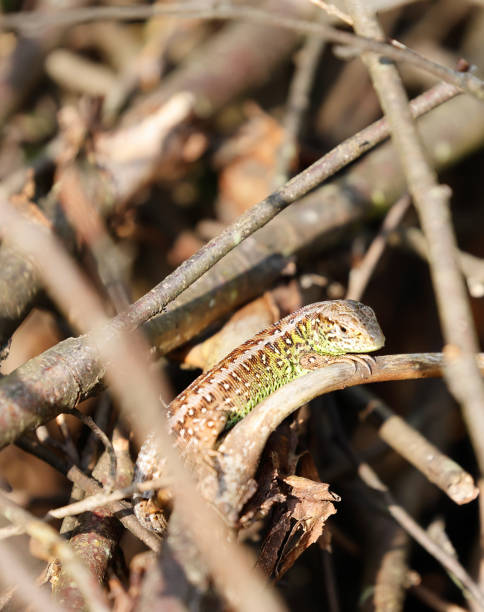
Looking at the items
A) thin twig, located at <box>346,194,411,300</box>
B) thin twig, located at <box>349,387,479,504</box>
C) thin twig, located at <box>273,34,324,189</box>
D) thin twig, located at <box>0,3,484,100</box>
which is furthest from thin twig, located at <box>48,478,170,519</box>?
thin twig, located at <box>273,34,324,189</box>

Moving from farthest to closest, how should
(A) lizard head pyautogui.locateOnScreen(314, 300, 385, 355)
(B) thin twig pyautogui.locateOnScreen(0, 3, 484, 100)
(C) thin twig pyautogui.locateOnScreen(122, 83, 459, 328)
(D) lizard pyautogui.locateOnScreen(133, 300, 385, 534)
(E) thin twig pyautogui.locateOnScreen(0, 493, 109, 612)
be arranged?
(A) lizard head pyautogui.locateOnScreen(314, 300, 385, 355) < (D) lizard pyautogui.locateOnScreen(133, 300, 385, 534) < (C) thin twig pyautogui.locateOnScreen(122, 83, 459, 328) < (B) thin twig pyautogui.locateOnScreen(0, 3, 484, 100) < (E) thin twig pyautogui.locateOnScreen(0, 493, 109, 612)

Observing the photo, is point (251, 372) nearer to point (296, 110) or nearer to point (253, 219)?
point (253, 219)

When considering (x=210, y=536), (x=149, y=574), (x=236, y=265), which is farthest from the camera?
(x=236, y=265)

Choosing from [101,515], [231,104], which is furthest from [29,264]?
[231,104]

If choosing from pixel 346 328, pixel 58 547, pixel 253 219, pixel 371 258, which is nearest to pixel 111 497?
pixel 58 547

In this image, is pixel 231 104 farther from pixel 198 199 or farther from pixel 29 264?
pixel 29 264

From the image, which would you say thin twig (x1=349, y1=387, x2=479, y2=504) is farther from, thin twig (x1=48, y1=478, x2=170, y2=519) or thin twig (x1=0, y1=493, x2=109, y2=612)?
thin twig (x1=0, y1=493, x2=109, y2=612)

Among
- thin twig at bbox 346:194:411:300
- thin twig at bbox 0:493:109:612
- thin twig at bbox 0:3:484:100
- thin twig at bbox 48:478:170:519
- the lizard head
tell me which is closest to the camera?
thin twig at bbox 0:493:109:612

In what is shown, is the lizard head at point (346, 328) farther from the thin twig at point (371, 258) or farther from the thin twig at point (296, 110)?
the thin twig at point (296, 110)
